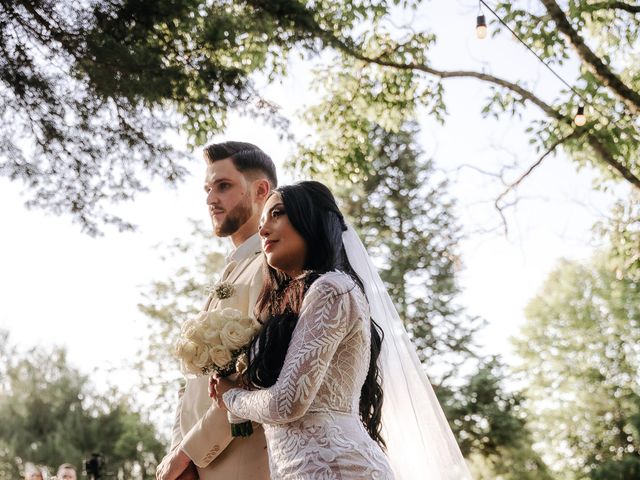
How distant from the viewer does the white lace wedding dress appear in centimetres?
202

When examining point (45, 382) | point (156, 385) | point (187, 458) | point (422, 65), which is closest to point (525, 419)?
point (156, 385)

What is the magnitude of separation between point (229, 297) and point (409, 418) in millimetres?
778

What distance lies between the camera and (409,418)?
270 cm

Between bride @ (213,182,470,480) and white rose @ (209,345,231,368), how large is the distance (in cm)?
8

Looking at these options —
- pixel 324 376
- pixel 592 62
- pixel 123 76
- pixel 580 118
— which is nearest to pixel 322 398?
pixel 324 376

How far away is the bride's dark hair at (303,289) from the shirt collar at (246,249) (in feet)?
1.43

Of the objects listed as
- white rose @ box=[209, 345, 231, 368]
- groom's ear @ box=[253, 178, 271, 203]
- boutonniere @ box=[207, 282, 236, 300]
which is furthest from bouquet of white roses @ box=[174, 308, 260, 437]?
groom's ear @ box=[253, 178, 271, 203]

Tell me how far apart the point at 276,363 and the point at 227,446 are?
1.67 feet

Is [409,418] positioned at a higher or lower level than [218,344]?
lower

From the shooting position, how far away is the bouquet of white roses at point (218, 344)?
89.2 inches

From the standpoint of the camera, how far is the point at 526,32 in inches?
332

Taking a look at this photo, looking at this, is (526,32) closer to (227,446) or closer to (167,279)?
(227,446)

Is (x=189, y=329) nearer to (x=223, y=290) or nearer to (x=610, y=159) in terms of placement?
(x=223, y=290)

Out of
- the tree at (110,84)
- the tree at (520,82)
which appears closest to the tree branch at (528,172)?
the tree at (520,82)
